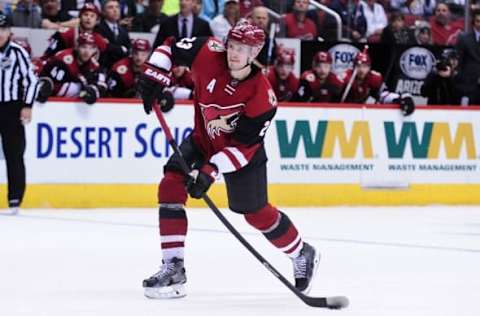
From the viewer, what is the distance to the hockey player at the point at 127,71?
991 centimetres

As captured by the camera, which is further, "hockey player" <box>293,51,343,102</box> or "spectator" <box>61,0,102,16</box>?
"hockey player" <box>293,51,343,102</box>

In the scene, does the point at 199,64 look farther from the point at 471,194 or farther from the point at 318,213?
the point at 471,194

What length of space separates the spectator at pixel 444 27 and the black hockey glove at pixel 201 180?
24.3 feet

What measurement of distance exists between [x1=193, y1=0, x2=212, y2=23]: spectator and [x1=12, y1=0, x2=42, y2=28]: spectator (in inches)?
55.0

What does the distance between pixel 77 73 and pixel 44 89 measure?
0.48 m

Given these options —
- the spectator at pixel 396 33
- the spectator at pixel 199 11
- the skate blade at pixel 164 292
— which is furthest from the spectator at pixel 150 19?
the skate blade at pixel 164 292

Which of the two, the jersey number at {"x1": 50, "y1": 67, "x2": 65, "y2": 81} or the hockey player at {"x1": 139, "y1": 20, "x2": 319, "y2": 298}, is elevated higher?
the hockey player at {"x1": 139, "y1": 20, "x2": 319, "y2": 298}

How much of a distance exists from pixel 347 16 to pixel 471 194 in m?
2.20

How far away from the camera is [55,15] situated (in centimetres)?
1030

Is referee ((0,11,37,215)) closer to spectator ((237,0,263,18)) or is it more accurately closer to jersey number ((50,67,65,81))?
jersey number ((50,67,65,81))

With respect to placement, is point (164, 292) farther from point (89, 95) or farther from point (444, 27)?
point (444, 27)

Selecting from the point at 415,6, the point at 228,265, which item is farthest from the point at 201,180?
the point at 415,6

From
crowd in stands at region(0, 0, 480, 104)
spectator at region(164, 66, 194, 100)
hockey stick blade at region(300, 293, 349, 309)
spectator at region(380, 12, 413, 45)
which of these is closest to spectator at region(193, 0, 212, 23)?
crowd in stands at region(0, 0, 480, 104)

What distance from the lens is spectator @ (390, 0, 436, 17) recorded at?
1205 cm
